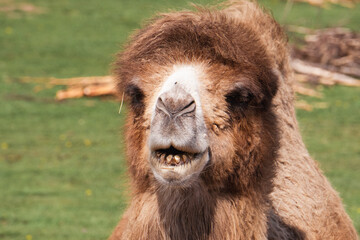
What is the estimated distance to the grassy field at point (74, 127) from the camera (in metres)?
10.2

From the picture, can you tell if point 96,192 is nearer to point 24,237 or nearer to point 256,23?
point 24,237

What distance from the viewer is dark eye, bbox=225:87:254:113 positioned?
3773mm

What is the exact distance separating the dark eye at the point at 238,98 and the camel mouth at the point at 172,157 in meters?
0.43

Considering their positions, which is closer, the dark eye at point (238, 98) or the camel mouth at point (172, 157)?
the camel mouth at point (172, 157)

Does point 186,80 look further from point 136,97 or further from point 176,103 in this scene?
point 136,97

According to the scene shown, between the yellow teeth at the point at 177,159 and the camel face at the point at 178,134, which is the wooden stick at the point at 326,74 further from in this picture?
the yellow teeth at the point at 177,159

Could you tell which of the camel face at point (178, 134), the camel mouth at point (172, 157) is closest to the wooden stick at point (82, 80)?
the camel face at point (178, 134)

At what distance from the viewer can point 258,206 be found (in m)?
3.96

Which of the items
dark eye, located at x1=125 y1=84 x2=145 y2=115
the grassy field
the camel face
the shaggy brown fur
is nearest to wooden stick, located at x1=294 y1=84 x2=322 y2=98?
the grassy field

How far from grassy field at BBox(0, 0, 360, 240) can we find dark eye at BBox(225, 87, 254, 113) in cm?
91

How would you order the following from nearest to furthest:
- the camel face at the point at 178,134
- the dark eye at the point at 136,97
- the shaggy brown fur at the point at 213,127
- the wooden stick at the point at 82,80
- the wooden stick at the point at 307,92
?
the camel face at the point at 178,134
the shaggy brown fur at the point at 213,127
the dark eye at the point at 136,97
the wooden stick at the point at 82,80
the wooden stick at the point at 307,92

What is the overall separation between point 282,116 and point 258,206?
1376 millimetres

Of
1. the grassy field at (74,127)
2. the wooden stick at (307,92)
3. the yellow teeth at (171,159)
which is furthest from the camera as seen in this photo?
the wooden stick at (307,92)

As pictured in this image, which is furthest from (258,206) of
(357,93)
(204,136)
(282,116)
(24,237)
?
(357,93)
